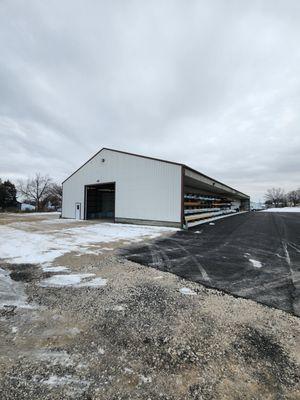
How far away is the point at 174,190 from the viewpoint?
47.0 feet

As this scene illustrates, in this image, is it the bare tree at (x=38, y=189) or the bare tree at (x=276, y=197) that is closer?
the bare tree at (x=38, y=189)

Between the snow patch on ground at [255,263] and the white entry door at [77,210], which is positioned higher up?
the white entry door at [77,210]

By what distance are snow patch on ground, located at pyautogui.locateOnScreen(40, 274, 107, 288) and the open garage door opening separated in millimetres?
16733

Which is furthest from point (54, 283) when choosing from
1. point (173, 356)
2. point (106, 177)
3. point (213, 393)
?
point (106, 177)

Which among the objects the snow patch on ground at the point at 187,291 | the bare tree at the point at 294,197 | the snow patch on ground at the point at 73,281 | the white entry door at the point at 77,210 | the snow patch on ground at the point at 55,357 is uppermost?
the bare tree at the point at 294,197

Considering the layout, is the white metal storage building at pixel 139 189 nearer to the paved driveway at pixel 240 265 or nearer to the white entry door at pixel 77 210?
the white entry door at pixel 77 210

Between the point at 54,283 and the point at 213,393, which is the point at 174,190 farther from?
the point at 213,393

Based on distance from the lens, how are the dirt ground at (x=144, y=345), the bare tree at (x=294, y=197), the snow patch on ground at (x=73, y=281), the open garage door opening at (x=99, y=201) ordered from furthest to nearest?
the bare tree at (x=294, y=197), the open garage door opening at (x=99, y=201), the snow patch on ground at (x=73, y=281), the dirt ground at (x=144, y=345)

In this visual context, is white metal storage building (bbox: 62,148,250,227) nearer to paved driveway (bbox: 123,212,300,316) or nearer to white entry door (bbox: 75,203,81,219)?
white entry door (bbox: 75,203,81,219)

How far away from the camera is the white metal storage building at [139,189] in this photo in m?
14.4

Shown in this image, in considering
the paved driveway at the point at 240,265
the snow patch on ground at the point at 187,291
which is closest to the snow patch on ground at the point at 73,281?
the snow patch on ground at the point at 187,291

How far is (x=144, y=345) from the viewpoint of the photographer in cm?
247

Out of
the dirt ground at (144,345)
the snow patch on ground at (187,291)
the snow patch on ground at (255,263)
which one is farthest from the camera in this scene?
the snow patch on ground at (255,263)

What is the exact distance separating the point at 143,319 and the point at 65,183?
22945mm
